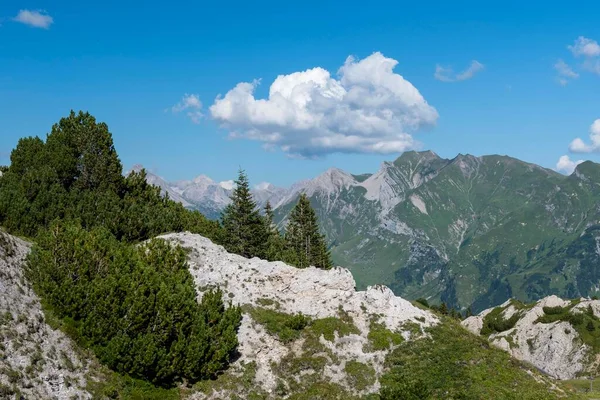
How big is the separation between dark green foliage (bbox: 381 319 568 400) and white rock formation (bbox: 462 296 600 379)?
4848 centimetres

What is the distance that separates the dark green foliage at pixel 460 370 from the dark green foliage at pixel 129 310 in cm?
1535

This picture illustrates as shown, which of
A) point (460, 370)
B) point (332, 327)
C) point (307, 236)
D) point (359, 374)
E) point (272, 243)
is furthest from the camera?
point (307, 236)

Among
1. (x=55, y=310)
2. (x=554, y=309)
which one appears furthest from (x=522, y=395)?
(x=554, y=309)

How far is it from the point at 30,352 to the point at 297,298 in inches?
1012

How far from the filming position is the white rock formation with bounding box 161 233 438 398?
43188mm

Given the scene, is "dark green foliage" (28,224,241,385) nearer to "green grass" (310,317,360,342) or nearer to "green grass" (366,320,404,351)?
"green grass" (310,317,360,342)

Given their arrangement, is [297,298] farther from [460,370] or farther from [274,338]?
[460,370]

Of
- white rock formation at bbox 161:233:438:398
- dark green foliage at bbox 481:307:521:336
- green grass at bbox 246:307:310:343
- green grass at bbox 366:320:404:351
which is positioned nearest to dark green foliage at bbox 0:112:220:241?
white rock formation at bbox 161:233:438:398

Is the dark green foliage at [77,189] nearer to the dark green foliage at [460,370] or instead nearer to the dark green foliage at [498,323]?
the dark green foliage at [460,370]

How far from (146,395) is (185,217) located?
42.6 metres

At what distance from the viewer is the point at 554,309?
385 ft

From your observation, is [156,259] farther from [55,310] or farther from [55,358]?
[55,358]

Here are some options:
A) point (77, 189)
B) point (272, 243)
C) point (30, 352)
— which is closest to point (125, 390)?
point (30, 352)

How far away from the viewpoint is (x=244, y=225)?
278ft
